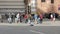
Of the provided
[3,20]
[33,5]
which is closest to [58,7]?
[33,5]

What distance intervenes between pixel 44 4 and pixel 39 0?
1201mm

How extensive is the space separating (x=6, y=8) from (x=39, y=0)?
8.92 meters

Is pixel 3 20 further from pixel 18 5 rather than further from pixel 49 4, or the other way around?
pixel 49 4

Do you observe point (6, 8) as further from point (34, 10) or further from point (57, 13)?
point (57, 13)

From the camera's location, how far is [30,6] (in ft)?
164

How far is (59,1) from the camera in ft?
181

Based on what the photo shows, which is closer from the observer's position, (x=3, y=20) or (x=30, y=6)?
(x=3, y=20)
